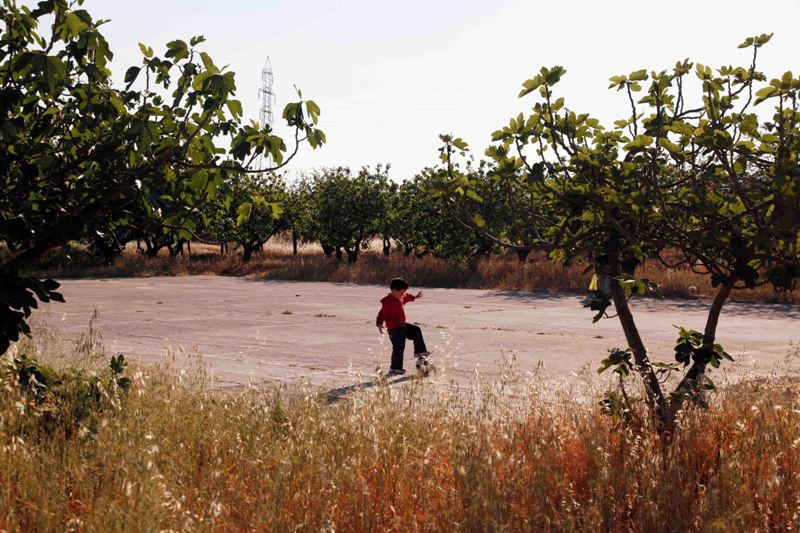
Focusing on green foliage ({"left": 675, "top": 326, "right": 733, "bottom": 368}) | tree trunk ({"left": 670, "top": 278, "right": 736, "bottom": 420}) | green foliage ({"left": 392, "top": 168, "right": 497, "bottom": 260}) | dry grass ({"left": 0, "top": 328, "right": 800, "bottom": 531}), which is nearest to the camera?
dry grass ({"left": 0, "top": 328, "right": 800, "bottom": 531})

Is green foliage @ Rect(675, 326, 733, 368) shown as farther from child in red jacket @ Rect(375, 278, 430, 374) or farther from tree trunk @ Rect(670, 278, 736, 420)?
child in red jacket @ Rect(375, 278, 430, 374)

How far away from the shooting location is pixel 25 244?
537cm

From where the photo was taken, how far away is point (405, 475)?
4.74 m

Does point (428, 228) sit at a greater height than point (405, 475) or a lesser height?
greater

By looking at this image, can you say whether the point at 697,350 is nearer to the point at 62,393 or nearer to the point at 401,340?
the point at 62,393

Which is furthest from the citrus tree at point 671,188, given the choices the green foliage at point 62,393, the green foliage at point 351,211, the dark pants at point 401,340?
the green foliage at point 351,211

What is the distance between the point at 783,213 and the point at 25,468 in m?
4.32

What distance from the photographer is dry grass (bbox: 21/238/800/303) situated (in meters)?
26.6

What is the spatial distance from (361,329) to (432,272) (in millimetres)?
18166

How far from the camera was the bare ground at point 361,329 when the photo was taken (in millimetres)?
11758

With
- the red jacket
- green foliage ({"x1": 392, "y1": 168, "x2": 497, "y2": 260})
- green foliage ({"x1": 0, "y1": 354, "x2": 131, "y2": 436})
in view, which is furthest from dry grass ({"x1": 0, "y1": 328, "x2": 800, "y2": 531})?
green foliage ({"x1": 392, "y1": 168, "x2": 497, "y2": 260})

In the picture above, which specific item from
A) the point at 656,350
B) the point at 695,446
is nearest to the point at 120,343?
the point at 656,350

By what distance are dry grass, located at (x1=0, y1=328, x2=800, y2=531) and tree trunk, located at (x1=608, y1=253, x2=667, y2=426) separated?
237 millimetres

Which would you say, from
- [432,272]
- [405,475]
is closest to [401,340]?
[405,475]
